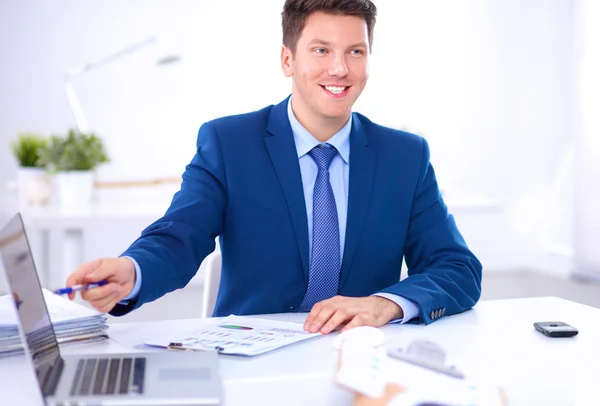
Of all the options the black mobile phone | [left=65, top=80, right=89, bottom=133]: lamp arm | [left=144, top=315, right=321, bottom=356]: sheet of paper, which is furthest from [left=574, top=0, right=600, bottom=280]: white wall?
[left=144, top=315, right=321, bottom=356]: sheet of paper

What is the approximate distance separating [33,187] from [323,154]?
78.4 inches

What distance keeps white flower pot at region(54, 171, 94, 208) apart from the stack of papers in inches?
81.5

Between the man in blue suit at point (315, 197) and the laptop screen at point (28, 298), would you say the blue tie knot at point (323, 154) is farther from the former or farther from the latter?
Result: the laptop screen at point (28, 298)

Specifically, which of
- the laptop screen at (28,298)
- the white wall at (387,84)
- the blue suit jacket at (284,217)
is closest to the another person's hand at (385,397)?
the laptop screen at (28,298)

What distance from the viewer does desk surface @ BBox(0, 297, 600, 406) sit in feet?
3.47

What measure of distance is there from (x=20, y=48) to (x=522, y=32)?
11.5ft

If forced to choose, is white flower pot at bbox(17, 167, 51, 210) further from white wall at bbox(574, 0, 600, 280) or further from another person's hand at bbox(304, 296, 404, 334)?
white wall at bbox(574, 0, 600, 280)

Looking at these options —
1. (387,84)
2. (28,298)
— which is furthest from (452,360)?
(387,84)

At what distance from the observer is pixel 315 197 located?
1782 millimetres

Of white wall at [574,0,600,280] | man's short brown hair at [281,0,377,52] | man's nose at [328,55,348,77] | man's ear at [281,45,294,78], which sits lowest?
white wall at [574,0,600,280]

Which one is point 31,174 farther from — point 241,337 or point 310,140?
point 241,337

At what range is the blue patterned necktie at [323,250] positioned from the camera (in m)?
1.75

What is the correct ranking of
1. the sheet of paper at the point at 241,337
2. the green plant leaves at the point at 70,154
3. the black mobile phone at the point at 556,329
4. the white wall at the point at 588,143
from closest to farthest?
1. the sheet of paper at the point at 241,337
2. the black mobile phone at the point at 556,329
3. the green plant leaves at the point at 70,154
4. the white wall at the point at 588,143

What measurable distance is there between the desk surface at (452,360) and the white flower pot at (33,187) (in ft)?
7.14
